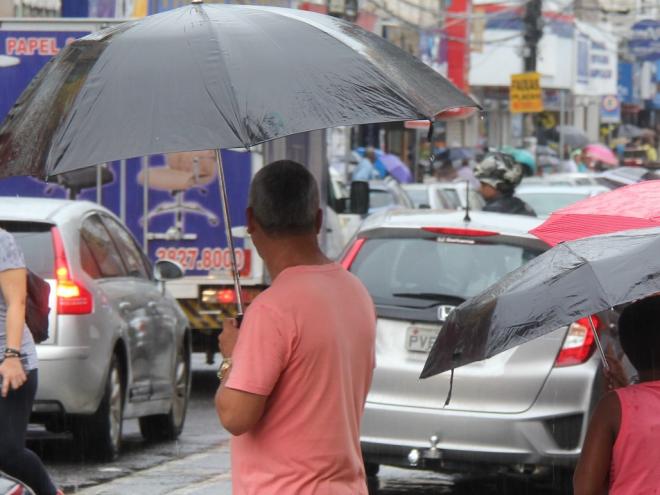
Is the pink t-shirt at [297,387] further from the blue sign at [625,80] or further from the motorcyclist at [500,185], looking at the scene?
the blue sign at [625,80]

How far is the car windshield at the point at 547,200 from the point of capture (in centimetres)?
1933

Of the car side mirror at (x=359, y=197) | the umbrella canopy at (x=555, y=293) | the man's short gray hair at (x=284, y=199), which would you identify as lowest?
the car side mirror at (x=359, y=197)

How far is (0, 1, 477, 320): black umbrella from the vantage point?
4.42 metres

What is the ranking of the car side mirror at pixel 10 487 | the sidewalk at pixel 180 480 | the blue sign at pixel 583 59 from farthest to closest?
the blue sign at pixel 583 59
the sidewalk at pixel 180 480
the car side mirror at pixel 10 487

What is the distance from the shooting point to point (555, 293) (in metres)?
3.94

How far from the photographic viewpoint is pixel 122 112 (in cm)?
450

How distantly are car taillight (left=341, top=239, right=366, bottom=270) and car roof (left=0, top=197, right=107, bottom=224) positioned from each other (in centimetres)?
203

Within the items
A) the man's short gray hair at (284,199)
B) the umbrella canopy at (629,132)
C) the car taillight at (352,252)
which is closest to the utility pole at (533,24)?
the umbrella canopy at (629,132)

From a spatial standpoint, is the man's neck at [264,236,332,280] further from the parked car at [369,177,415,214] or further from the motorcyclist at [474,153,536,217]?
the parked car at [369,177,415,214]

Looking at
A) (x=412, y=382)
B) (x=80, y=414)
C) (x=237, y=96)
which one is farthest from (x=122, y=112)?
(x=80, y=414)

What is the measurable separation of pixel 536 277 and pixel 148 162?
10.2 m

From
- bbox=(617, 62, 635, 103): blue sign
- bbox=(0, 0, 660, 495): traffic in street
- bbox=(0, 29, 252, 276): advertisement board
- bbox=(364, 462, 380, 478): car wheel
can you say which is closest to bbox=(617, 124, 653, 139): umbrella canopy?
bbox=(617, 62, 635, 103): blue sign

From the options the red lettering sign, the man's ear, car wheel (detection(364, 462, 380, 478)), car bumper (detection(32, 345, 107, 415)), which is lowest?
car wheel (detection(364, 462, 380, 478))

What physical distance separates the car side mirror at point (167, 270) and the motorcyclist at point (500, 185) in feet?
8.99
